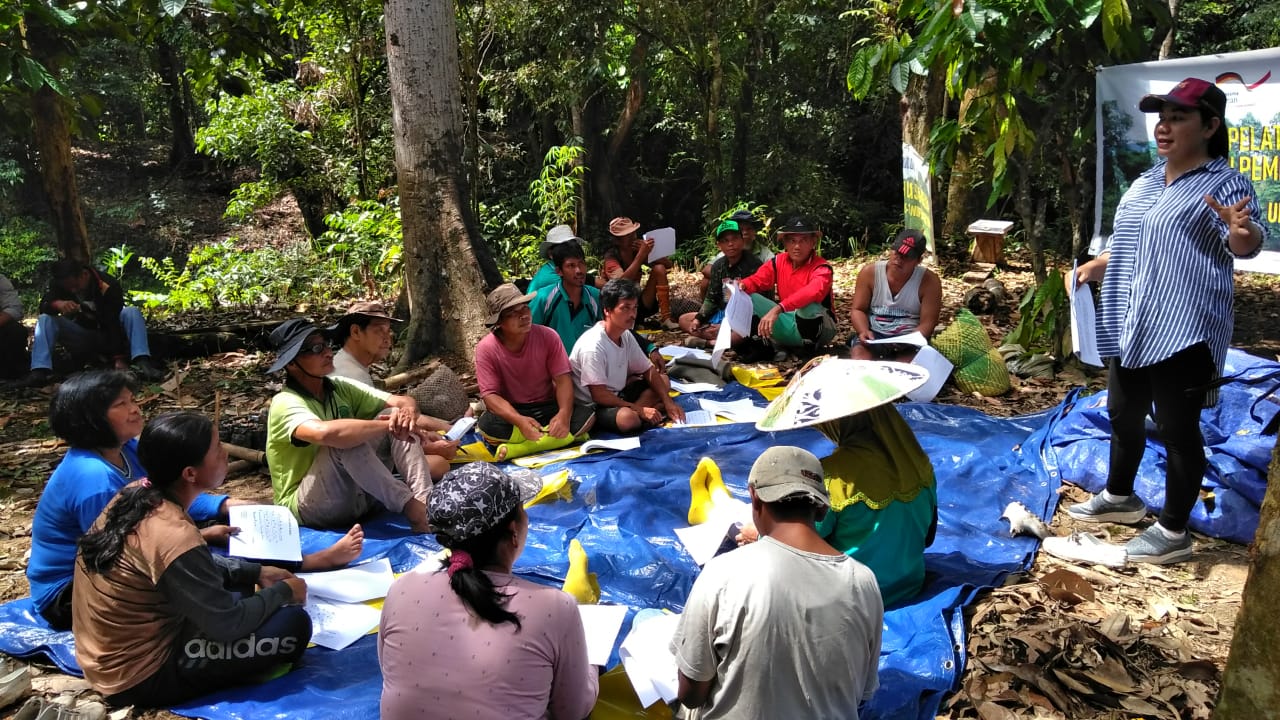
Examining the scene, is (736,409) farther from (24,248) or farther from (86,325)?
(24,248)

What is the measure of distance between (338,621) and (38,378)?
226 inches

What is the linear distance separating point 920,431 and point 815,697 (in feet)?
11.1

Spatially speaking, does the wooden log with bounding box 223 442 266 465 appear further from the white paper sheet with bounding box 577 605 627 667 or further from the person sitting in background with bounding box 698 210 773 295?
the person sitting in background with bounding box 698 210 773 295

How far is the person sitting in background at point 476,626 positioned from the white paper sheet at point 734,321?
4.32 metres

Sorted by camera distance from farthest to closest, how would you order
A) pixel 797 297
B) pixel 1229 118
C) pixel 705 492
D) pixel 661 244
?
pixel 661 244
pixel 797 297
pixel 1229 118
pixel 705 492

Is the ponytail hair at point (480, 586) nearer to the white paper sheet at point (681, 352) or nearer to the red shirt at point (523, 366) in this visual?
the red shirt at point (523, 366)

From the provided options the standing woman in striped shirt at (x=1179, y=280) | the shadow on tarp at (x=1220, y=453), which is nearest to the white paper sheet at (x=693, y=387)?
the shadow on tarp at (x=1220, y=453)

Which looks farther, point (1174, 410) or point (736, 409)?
point (736, 409)

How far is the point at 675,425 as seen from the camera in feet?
17.9

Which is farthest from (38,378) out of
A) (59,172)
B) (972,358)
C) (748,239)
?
(972,358)

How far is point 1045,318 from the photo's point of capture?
620 centimetres

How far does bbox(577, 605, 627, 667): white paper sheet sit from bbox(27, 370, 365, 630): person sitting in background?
1.62 m

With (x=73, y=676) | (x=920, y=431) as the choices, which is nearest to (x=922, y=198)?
(x=920, y=431)

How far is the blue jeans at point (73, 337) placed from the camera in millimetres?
7328
